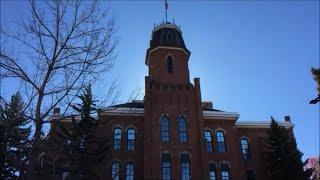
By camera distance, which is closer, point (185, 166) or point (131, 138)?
point (185, 166)

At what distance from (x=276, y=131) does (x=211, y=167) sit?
247 inches

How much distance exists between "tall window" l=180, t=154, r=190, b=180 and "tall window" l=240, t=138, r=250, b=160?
6.65 metres

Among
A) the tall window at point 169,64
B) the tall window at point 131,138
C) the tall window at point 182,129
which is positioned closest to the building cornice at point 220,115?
the tall window at point 182,129

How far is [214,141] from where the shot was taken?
33.5 metres

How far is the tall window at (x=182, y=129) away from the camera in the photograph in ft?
104

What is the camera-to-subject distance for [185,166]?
101 ft

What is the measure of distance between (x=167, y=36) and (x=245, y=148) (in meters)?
13.2

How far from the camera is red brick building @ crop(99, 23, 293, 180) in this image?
101 ft

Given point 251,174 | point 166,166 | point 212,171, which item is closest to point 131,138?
point 166,166

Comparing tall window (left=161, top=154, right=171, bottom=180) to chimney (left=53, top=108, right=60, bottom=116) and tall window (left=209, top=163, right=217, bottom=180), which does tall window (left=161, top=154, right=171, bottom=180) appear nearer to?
tall window (left=209, top=163, right=217, bottom=180)

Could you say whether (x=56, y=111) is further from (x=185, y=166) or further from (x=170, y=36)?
(x=170, y=36)

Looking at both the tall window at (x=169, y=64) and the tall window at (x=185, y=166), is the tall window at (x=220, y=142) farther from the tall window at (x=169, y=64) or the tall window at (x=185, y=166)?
the tall window at (x=169, y=64)

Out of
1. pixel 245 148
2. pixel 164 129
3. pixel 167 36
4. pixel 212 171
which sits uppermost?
pixel 167 36

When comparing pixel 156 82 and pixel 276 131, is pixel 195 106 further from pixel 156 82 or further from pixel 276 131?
pixel 276 131
